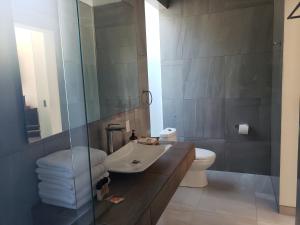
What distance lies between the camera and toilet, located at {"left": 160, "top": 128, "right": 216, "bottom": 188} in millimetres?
2951

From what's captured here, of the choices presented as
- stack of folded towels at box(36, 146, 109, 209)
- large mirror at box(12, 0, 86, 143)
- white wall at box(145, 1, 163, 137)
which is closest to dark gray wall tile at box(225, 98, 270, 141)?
white wall at box(145, 1, 163, 137)

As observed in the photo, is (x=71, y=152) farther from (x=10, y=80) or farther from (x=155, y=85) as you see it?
(x=155, y=85)

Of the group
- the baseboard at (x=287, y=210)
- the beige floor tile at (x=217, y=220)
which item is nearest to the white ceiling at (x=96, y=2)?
the beige floor tile at (x=217, y=220)

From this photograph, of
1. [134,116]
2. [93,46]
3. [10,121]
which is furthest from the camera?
[134,116]

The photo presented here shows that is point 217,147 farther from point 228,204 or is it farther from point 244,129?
point 228,204

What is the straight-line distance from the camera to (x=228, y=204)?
269cm

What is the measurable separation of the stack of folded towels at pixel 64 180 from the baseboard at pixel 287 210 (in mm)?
2084

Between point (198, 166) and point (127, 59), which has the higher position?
point (127, 59)

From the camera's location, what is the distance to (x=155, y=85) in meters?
3.51

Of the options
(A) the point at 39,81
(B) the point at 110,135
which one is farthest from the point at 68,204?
(B) the point at 110,135

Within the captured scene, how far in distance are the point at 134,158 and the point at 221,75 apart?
1.96 meters

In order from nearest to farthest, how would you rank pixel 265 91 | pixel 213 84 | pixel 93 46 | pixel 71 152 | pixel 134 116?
pixel 71 152 < pixel 93 46 < pixel 134 116 < pixel 265 91 < pixel 213 84

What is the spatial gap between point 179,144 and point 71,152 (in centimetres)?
116

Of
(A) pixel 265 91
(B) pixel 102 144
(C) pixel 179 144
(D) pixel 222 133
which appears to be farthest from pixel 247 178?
(B) pixel 102 144
